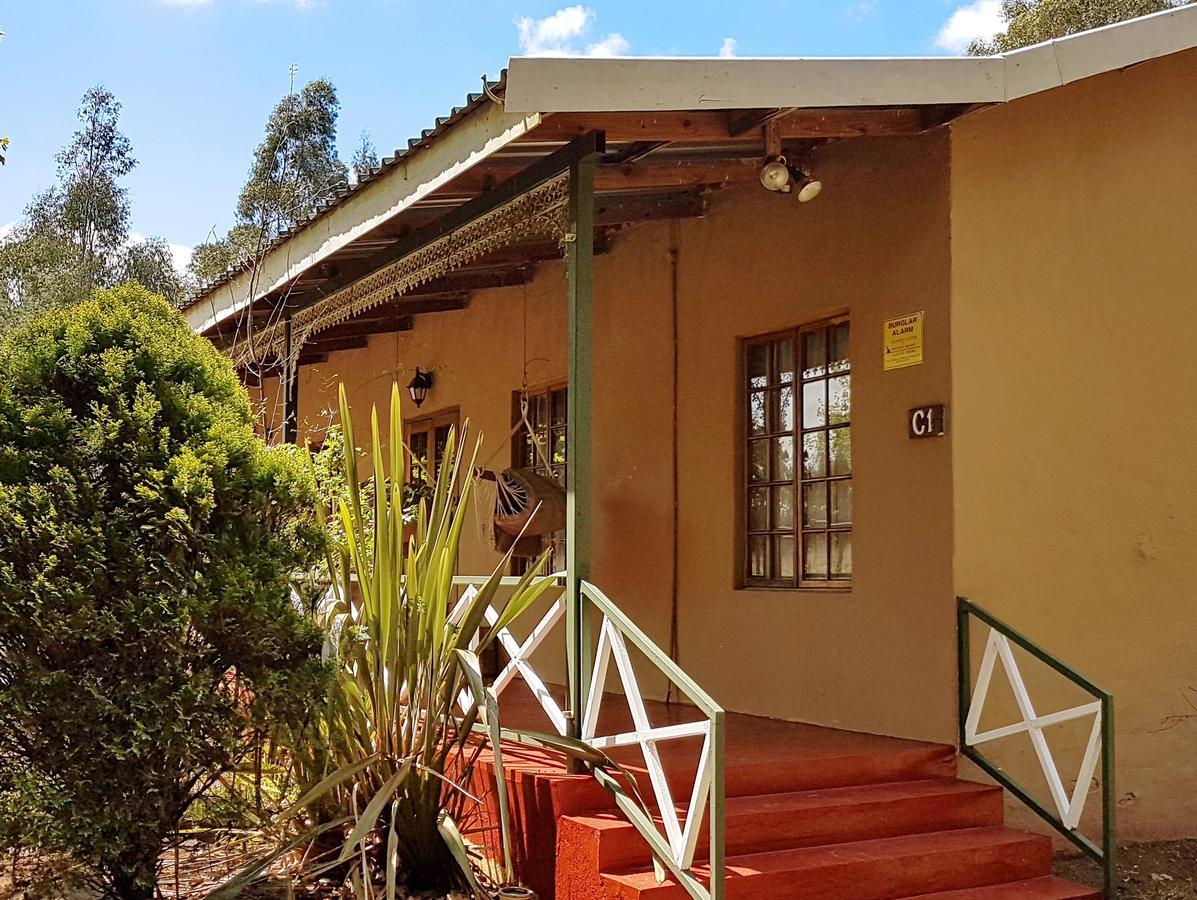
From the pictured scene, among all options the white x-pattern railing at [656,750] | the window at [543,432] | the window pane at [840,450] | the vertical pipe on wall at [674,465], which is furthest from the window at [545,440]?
the white x-pattern railing at [656,750]

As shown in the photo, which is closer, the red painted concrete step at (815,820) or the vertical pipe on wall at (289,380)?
the red painted concrete step at (815,820)

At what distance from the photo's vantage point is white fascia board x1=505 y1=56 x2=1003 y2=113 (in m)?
4.45

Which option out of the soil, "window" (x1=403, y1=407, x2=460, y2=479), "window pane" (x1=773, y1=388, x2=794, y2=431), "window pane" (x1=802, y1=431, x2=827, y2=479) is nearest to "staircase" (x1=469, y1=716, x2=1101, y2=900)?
the soil

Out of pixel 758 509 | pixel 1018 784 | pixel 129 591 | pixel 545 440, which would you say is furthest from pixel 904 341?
pixel 129 591

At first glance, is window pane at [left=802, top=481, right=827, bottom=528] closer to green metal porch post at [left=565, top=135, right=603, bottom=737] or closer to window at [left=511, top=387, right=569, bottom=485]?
green metal porch post at [left=565, top=135, right=603, bottom=737]

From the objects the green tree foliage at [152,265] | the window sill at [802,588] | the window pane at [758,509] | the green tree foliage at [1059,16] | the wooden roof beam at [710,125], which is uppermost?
the green tree foliage at [1059,16]

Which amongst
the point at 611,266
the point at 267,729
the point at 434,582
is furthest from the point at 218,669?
the point at 611,266

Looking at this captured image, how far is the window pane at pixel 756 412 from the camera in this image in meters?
7.00

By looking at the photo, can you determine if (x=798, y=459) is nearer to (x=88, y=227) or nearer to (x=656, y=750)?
(x=656, y=750)

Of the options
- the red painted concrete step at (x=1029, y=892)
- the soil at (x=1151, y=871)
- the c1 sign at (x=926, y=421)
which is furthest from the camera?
the c1 sign at (x=926, y=421)

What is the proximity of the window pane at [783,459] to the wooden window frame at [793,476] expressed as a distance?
1.0 inches

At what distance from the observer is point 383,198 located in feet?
19.7

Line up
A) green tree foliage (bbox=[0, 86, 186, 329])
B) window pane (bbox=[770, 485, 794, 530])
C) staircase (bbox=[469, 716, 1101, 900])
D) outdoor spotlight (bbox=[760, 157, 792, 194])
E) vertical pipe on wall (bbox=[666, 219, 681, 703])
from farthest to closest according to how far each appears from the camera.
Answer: green tree foliage (bbox=[0, 86, 186, 329]), vertical pipe on wall (bbox=[666, 219, 681, 703]), window pane (bbox=[770, 485, 794, 530]), outdoor spotlight (bbox=[760, 157, 792, 194]), staircase (bbox=[469, 716, 1101, 900])

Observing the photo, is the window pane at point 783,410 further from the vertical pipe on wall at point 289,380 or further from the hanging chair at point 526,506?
the vertical pipe on wall at point 289,380
